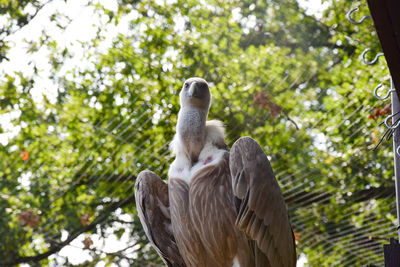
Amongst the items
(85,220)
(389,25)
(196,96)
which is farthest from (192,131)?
(85,220)

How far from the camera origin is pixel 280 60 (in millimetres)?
4500

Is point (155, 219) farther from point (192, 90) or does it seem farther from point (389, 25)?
point (389, 25)

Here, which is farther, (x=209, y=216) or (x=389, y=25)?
(x=209, y=216)

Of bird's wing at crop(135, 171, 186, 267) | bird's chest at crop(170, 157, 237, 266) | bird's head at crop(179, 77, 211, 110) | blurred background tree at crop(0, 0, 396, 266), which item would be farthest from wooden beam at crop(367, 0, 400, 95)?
blurred background tree at crop(0, 0, 396, 266)

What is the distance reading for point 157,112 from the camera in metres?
4.50

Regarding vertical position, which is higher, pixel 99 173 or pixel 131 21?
pixel 131 21

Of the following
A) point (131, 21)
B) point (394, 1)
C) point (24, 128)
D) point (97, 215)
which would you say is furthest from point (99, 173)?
point (394, 1)

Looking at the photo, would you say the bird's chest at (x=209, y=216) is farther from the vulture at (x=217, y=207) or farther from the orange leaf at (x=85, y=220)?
the orange leaf at (x=85, y=220)

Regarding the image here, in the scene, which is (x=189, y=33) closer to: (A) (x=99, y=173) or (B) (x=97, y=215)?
(A) (x=99, y=173)

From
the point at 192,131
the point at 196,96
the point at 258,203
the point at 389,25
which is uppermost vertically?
the point at 196,96

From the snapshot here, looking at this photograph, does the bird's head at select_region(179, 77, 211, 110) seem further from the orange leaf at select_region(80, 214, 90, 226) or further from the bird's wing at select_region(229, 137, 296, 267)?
the orange leaf at select_region(80, 214, 90, 226)

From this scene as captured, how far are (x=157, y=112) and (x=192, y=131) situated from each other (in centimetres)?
185

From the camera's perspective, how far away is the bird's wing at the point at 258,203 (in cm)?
243

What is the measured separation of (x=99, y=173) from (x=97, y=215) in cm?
38
